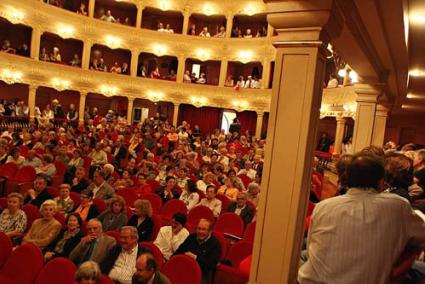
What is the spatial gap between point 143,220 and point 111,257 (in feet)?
3.51

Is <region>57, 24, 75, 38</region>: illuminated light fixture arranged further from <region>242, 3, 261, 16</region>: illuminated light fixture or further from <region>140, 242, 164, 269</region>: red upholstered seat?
<region>140, 242, 164, 269</region>: red upholstered seat

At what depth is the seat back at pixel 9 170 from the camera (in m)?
7.35

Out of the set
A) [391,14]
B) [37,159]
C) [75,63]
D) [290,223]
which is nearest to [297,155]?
[290,223]

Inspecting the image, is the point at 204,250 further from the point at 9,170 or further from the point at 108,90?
the point at 108,90

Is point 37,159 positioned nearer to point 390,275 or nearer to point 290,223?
point 290,223

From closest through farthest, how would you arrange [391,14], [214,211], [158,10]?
[391,14] < [214,211] < [158,10]

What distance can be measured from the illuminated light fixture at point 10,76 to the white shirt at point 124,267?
48.6ft

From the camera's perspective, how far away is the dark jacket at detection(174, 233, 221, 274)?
384cm

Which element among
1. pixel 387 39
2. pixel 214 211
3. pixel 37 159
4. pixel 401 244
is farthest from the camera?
pixel 37 159

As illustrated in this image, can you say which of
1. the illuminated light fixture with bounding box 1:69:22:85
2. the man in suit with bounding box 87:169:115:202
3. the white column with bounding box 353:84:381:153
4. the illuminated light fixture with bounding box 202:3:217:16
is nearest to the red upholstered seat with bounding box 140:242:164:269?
the man in suit with bounding box 87:169:115:202

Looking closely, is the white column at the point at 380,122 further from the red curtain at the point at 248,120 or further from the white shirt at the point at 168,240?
the red curtain at the point at 248,120

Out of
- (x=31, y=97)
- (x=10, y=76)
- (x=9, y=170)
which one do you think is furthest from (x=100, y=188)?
(x=31, y=97)

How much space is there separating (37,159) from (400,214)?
310 inches

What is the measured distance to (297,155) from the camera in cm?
276
